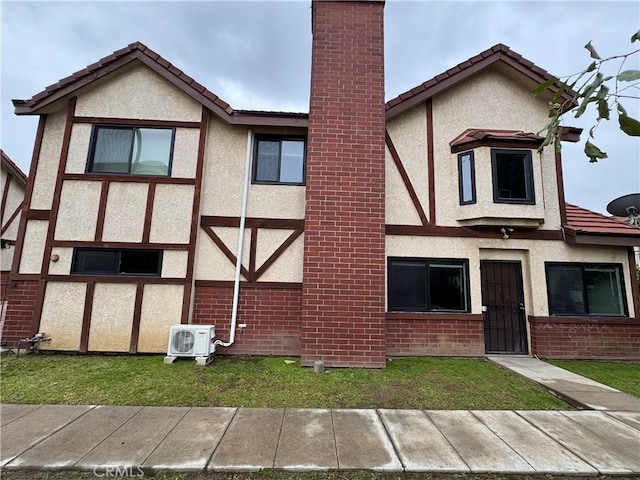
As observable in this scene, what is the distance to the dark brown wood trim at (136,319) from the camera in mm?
6199

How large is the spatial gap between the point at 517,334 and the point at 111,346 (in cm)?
907

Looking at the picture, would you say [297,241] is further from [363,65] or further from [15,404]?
[15,404]

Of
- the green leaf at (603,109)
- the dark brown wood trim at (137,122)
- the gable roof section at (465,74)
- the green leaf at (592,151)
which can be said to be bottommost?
the green leaf at (592,151)

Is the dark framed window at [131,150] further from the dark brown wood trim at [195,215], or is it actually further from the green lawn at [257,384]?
A: the green lawn at [257,384]

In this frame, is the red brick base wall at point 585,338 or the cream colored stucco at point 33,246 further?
the red brick base wall at point 585,338

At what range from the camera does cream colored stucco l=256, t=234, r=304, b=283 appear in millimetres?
6699

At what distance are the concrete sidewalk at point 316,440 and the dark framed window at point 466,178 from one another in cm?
445

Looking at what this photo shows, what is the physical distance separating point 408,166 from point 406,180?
38cm

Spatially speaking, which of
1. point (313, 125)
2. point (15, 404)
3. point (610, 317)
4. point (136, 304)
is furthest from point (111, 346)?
point (610, 317)

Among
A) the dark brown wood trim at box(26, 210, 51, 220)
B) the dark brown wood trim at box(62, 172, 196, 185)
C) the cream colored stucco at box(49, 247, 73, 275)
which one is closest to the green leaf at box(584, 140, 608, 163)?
the dark brown wood trim at box(62, 172, 196, 185)

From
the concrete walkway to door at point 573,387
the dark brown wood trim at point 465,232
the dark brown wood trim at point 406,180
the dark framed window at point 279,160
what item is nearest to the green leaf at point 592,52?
the concrete walkway to door at point 573,387

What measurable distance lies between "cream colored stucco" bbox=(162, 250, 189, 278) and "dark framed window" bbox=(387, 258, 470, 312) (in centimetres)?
457

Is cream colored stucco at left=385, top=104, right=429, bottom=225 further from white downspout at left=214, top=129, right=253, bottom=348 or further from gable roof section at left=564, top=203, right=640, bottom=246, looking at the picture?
gable roof section at left=564, top=203, right=640, bottom=246

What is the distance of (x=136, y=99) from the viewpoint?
6.96 meters
